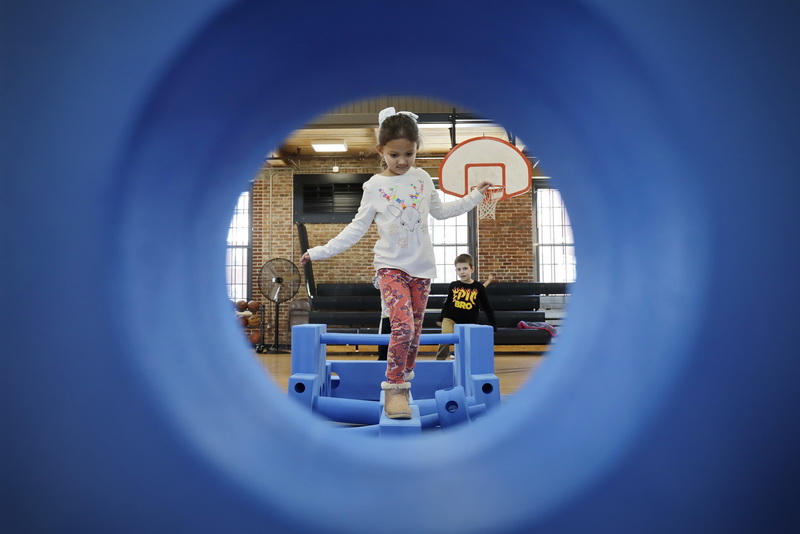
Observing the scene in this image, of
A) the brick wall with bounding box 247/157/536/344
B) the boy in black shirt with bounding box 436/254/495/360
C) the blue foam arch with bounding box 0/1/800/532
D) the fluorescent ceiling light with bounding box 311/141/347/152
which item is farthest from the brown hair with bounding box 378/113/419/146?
the brick wall with bounding box 247/157/536/344

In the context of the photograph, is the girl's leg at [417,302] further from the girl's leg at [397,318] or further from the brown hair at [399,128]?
the brown hair at [399,128]

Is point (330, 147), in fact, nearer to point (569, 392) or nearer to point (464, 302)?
point (464, 302)

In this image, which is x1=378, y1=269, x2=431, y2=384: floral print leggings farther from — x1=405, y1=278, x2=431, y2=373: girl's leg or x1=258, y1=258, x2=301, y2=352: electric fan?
x1=258, y1=258, x2=301, y2=352: electric fan

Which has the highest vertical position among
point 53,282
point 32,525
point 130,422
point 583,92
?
point 583,92

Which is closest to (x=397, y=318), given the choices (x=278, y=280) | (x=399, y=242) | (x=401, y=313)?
(x=401, y=313)

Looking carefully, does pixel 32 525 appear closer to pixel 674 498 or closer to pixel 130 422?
pixel 130 422

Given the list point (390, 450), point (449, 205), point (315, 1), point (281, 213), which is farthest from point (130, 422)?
point (281, 213)

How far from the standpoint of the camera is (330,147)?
336 inches

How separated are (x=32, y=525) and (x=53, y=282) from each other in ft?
0.81

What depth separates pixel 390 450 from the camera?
2.50ft

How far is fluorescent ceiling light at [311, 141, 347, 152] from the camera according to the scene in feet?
27.4

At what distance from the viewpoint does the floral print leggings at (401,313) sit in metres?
1.85

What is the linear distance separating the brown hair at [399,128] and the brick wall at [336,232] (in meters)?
7.01

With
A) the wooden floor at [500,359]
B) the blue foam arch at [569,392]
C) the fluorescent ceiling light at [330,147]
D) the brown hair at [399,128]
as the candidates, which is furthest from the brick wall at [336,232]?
the blue foam arch at [569,392]
